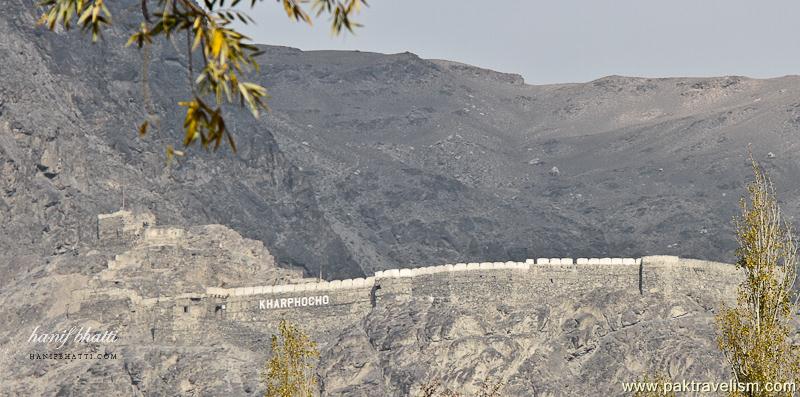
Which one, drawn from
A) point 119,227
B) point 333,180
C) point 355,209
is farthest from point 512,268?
point 333,180

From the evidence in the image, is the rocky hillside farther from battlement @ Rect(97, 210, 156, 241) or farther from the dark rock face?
battlement @ Rect(97, 210, 156, 241)

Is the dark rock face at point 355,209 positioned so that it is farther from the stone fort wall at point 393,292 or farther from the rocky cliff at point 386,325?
the stone fort wall at point 393,292

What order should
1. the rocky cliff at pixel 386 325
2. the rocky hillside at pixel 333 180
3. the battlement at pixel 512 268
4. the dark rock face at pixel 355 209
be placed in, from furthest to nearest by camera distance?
the rocky hillside at pixel 333 180 < the battlement at pixel 512 268 < the dark rock face at pixel 355 209 < the rocky cliff at pixel 386 325

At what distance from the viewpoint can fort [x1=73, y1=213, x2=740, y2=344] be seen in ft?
333

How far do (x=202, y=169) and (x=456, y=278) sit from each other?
47749 millimetres

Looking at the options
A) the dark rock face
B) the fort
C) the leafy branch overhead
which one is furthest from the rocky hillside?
the leafy branch overhead

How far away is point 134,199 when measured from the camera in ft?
431

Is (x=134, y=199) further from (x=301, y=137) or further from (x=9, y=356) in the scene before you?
(x=301, y=137)

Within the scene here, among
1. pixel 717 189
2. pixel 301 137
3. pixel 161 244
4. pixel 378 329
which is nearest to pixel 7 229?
pixel 161 244

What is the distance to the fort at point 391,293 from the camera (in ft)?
333

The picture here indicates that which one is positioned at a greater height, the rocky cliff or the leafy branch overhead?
the leafy branch overhead

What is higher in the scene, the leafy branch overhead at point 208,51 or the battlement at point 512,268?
the leafy branch overhead at point 208,51

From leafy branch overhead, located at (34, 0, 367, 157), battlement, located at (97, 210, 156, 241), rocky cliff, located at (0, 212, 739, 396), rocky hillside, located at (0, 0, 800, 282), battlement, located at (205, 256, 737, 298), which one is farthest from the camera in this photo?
rocky hillside, located at (0, 0, 800, 282)

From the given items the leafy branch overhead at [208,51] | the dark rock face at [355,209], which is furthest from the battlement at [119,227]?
the leafy branch overhead at [208,51]
